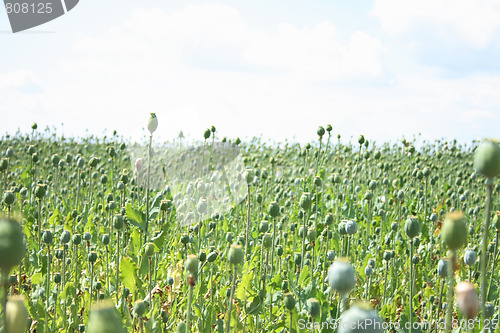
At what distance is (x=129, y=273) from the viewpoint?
2.32 metres

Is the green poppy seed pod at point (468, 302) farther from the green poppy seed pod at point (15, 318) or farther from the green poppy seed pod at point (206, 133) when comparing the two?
the green poppy seed pod at point (206, 133)

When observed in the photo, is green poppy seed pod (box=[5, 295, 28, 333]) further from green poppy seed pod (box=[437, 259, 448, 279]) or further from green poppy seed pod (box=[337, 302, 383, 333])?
green poppy seed pod (box=[437, 259, 448, 279])

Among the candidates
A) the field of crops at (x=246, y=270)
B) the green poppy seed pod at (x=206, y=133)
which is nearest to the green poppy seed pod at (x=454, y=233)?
the field of crops at (x=246, y=270)

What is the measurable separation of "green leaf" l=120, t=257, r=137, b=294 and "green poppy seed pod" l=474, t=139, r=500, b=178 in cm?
165

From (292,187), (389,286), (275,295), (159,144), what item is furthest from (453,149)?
(275,295)

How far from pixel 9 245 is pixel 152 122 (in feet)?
4.68

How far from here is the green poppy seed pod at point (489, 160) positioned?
111 centimetres

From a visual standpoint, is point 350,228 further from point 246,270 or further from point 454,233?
point 454,233

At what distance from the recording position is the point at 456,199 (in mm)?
5082

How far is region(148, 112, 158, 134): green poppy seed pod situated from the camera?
221cm

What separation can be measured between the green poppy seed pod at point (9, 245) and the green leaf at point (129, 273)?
56.6 inches

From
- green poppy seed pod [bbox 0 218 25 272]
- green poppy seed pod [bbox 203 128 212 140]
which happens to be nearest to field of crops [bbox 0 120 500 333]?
green poppy seed pod [bbox 0 218 25 272]

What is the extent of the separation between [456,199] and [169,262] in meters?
3.19

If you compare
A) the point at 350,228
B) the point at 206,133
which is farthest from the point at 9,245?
the point at 206,133
